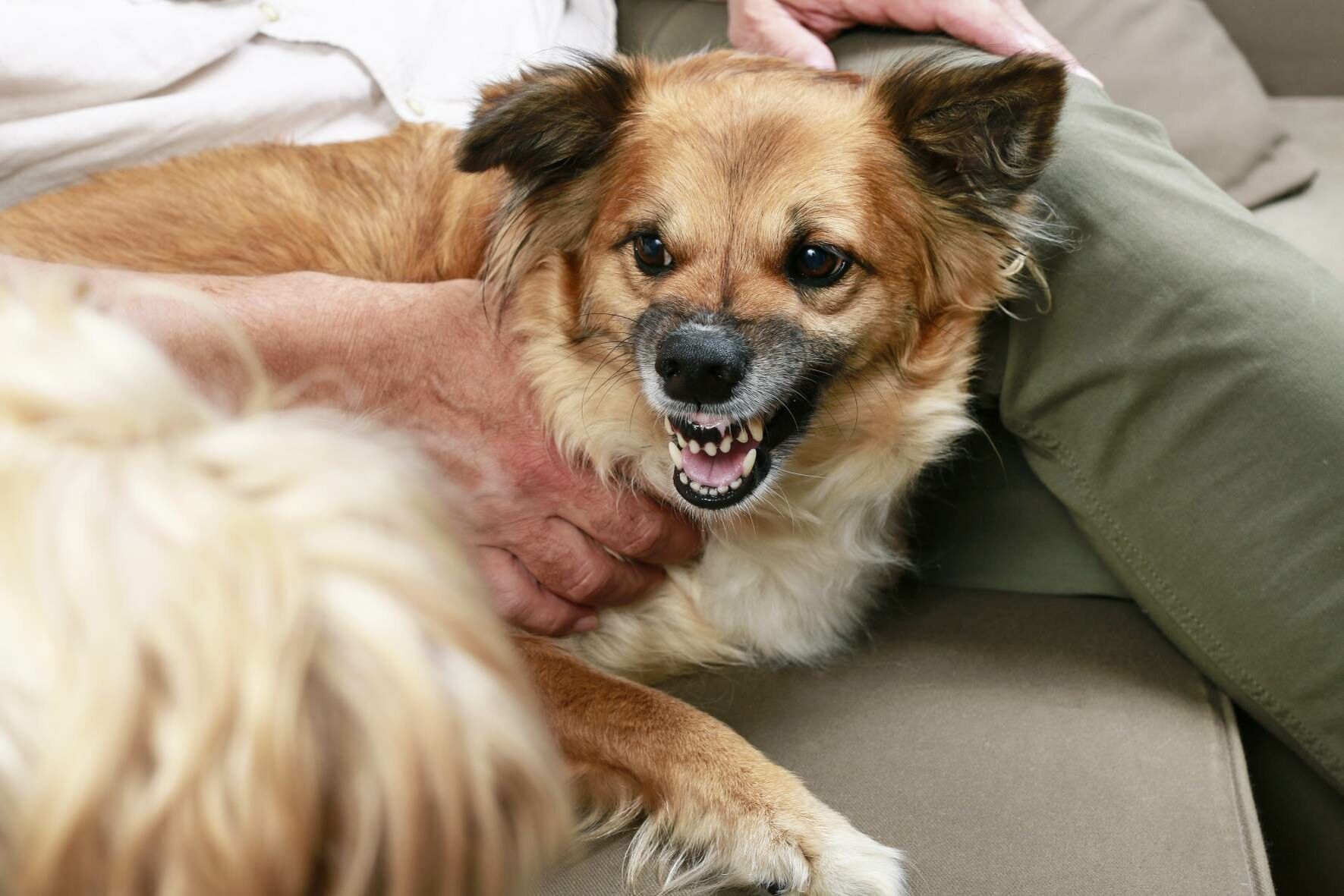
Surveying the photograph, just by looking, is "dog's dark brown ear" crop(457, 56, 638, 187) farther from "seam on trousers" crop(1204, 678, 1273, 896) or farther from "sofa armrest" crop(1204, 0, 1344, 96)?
"sofa armrest" crop(1204, 0, 1344, 96)

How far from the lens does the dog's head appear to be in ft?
3.84

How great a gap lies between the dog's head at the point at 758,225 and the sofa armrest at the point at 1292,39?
139 cm

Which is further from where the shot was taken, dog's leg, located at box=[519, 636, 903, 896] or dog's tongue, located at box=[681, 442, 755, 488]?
dog's tongue, located at box=[681, 442, 755, 488]

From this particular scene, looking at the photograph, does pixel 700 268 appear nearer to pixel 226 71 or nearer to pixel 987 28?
pixel 987 28

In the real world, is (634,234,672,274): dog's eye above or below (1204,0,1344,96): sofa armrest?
above

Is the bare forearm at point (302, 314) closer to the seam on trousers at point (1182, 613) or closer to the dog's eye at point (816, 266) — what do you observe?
the dog's eye at point (816, 266)

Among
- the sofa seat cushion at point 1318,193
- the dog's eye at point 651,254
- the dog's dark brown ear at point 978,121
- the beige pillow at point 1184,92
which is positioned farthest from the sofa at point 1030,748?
the beige pillow at point 1184,92

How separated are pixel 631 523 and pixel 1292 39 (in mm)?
1927

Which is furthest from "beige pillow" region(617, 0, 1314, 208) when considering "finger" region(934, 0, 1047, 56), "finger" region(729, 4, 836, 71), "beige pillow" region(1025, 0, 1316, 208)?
"finger" region(934, 0, 1047, 56)

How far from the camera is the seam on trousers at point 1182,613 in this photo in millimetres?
1120

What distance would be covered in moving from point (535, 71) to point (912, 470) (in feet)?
2.27

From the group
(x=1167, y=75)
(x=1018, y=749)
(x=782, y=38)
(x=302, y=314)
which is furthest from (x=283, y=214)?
(x=1167, y=75)

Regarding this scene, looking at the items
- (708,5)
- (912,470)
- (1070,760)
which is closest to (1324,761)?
(1070,760)

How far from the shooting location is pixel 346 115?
1610mm
